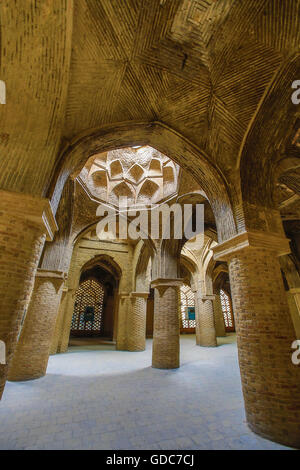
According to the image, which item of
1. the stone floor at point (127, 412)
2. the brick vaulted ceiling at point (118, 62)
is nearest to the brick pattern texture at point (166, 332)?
the stone floor at point (127, 412)

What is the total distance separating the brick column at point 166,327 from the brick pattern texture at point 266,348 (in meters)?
4.04

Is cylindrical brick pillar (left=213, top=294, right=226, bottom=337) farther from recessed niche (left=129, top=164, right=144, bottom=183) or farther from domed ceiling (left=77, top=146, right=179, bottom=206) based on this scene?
recessed niche (left=129, top=164, right=144, bottom=183)

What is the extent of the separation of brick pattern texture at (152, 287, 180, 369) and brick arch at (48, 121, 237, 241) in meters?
4.00

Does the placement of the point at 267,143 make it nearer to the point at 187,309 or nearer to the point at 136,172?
the point at 136,172

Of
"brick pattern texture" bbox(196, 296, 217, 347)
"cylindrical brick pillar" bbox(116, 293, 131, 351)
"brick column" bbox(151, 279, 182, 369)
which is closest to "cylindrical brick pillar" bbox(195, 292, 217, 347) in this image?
"brick pattern texture" bbox(196, 296, 217, 347)

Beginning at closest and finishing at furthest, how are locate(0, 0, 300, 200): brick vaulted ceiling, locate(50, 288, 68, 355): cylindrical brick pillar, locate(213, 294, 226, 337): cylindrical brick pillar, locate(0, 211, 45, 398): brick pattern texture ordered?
1. locate(0, 211, 45, 398): brick pattern texture
2. locate(0, 0, 300, 200): brick vaulted ceiling
3. locate(50, 288, 68, 355): cylindrical brick pillar
4. locate(213, 294, 226, 337): cylindrical brick pillar

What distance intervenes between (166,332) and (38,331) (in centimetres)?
422

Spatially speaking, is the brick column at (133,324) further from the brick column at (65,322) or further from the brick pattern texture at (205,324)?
the brick pattern texture at (205,324)

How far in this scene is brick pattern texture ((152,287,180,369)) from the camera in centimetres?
708

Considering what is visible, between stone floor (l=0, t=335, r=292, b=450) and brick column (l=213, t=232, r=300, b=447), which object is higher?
brick column (l=213, t=232, r=300, b=447)

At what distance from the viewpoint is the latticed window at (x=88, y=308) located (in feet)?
57.8

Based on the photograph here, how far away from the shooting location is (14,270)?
2822 mm
